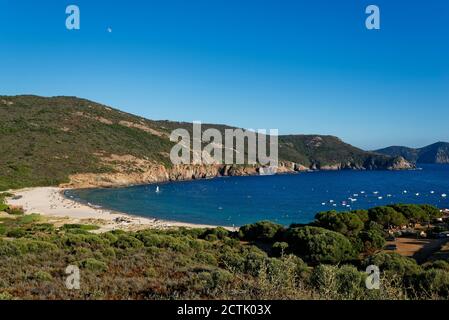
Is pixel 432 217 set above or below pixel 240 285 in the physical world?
below

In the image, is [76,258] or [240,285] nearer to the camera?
[240,285]

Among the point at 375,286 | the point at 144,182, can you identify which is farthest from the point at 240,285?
the point at 144,182

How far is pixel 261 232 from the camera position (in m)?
30.1

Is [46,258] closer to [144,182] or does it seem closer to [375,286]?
[375,286]

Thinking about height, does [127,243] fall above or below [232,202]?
above

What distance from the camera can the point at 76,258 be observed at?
14195mm

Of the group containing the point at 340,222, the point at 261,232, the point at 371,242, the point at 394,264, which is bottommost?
the point at 261,232

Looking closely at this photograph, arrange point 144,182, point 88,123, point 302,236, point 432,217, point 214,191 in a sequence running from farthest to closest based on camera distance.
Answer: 1. point 88,123
2. point 144,182
3. point 214,191
4. point 432,217
5. point 302,236

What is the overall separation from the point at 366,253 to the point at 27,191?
71.3 m

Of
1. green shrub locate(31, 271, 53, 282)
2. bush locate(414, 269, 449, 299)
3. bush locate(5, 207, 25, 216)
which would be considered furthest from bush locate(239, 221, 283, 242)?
bush locate(5, 207, 25, 216)

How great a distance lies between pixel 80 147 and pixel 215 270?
111337 millimetres

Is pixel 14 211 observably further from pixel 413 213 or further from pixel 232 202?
pixel 413 213

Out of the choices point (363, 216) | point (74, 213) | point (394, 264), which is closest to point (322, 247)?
point (394, 264)

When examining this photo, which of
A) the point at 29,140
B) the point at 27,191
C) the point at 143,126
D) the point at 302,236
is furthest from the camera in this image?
the point at 143,126
